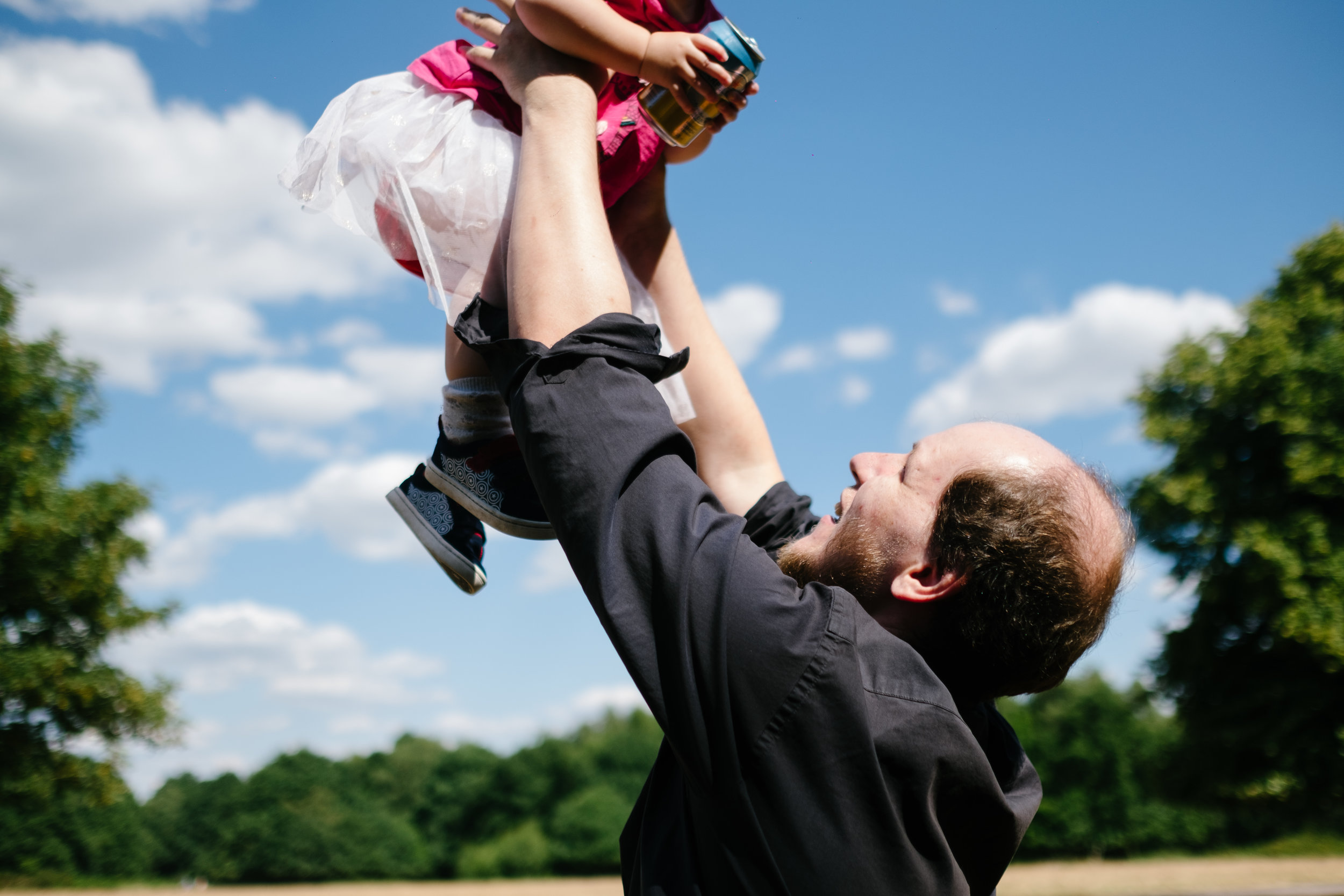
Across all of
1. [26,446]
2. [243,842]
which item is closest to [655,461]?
[26,446]

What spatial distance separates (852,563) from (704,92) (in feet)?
3.58

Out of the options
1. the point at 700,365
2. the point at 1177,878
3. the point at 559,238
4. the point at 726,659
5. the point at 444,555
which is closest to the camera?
the point at 726,659

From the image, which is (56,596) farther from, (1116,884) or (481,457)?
(1116,884)

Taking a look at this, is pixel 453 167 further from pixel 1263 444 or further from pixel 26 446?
pixel 26 446

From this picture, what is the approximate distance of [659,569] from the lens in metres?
Answer: 1.47

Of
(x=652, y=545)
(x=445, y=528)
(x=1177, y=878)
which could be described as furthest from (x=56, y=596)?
(x=1177, y=878)

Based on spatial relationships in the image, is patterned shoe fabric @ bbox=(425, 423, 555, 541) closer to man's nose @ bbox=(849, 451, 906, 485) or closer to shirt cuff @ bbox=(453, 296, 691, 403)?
shirt cuff @ bbox=(453, 296, 691, 403)

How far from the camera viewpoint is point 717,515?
1568 millimetres

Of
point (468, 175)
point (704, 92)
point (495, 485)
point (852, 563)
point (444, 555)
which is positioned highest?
point (704, 92)

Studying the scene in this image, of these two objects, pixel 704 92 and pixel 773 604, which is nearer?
pixel 773 604

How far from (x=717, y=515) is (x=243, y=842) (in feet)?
201

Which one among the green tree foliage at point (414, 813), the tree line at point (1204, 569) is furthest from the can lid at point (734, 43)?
the green tree foliage at point (414, 813)

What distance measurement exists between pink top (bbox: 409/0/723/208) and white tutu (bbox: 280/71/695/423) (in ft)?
0.13

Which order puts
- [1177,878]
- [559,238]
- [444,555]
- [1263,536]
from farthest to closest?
[1177,878] → [1263,536] → [444,555] → [559,238]
